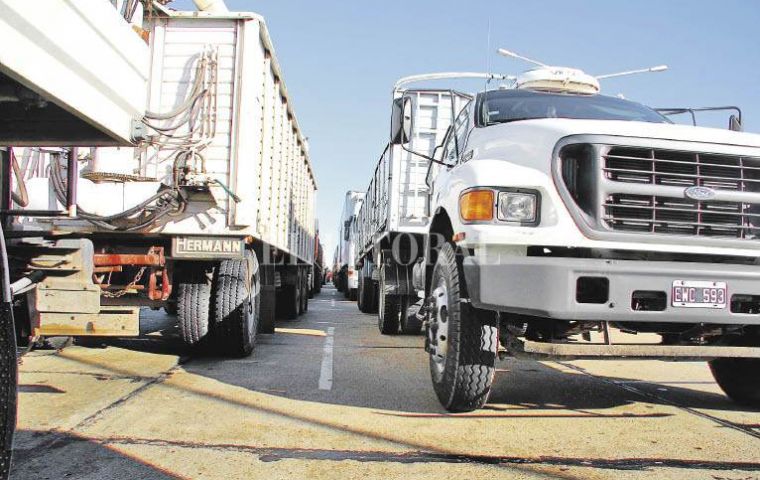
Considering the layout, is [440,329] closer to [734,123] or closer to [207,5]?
[734,123]

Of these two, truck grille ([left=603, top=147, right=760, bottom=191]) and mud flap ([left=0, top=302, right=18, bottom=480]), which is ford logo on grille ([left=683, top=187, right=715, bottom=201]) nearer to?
truck grille ([left=603, top=147, right=760, bottom=191])

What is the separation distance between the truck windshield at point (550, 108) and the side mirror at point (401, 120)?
629mm

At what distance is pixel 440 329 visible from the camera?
4.42 m

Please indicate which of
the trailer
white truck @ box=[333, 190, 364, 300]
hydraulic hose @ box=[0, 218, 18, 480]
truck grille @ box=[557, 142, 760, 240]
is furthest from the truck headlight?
white truck @ box=[333, 190, 364, 300]

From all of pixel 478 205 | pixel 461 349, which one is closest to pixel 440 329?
pixel 461 349

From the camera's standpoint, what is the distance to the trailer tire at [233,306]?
618 cm

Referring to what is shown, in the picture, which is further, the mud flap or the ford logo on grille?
the ford logo on grille

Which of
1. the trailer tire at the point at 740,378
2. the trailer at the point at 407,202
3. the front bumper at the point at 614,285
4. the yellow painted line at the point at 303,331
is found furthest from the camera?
the yellow painted line at the point at 303,331

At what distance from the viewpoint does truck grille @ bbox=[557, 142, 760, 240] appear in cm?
354

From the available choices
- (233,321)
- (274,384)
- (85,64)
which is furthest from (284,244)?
(85,64)

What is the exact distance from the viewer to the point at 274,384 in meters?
5.23

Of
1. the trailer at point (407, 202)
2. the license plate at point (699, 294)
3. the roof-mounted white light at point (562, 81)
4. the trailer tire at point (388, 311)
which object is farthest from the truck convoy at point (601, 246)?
the trailer tire at point (388, 311)

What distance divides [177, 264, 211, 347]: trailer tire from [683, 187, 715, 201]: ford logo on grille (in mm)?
4430

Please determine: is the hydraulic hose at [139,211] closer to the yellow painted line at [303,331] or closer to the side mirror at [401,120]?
the side mirror at [401,120]
